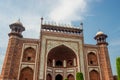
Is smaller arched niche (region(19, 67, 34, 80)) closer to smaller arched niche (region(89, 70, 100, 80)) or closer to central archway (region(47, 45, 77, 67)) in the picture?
central archway (region(47, 45, 77, 67))

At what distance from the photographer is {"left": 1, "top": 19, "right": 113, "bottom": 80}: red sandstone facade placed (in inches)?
950

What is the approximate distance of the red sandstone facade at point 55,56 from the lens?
2412 centimetres

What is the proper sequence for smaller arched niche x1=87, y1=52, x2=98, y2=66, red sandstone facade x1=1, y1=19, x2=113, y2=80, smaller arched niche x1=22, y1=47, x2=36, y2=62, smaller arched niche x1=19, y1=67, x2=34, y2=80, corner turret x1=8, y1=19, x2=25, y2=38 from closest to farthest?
smaller arched niche x1=19, y1=67, x2=34, y2=80 < red sandstone facade x1=1, y1=19, x2=113, y2=80 < smaller arched niche x1=22, y1=47, x2=36, y2=62 < corner turret x1=8, y1=19, x2=25, y2=38 < smaller arched niche x1=87, y1=52, x2=98, y2=66

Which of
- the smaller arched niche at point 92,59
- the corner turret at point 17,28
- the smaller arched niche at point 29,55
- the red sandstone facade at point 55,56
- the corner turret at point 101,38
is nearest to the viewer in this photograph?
the red sandstone facade at point 55,56

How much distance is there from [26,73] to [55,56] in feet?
21.9

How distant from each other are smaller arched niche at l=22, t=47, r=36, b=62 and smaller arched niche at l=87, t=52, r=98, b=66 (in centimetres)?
980

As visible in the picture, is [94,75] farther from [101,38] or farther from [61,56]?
[101,38]

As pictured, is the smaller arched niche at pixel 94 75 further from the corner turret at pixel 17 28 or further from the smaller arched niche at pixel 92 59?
the corner turret at pixel 17 28

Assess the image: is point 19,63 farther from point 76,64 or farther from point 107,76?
point 107,76

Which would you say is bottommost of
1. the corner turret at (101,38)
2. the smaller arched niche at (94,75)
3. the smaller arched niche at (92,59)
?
the smaller arched niche at (94,75)

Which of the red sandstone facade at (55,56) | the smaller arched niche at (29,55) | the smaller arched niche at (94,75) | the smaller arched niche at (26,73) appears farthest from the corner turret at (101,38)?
the smaller arched niche at (26,73)

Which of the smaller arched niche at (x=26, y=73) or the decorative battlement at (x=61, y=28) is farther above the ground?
the decorative battlement at (x=61, y=28)

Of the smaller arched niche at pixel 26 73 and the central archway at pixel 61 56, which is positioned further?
the central archway at pixel 61 56

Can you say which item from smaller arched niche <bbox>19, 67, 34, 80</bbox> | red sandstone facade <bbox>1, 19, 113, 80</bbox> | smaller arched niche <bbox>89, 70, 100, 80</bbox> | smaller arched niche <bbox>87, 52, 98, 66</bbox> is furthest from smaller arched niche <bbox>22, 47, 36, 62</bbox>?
smaller arched niche <bbox>89, 70, 100, 80</bbox>
